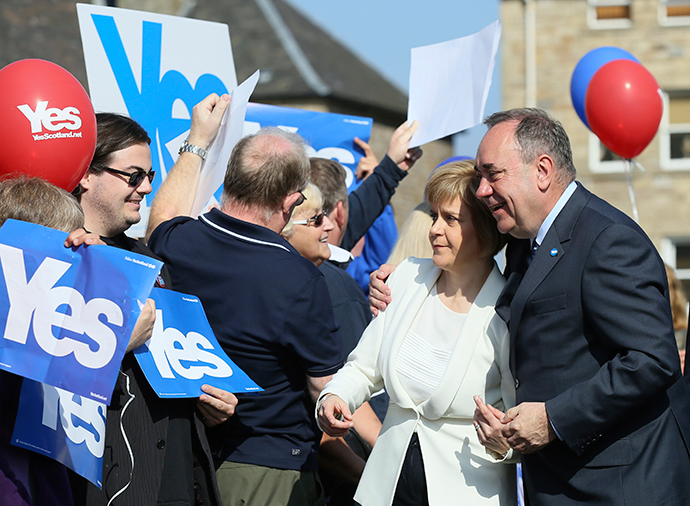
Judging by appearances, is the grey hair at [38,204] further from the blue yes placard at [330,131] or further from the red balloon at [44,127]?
the blue yes placard at [330,131]

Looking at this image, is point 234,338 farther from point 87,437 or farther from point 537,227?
point 537,227

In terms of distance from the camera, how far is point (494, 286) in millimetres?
2961

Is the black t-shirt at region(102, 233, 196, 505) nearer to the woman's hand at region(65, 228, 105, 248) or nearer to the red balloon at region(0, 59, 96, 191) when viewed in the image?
the woman's hand at region(65, 228, 105, 248)

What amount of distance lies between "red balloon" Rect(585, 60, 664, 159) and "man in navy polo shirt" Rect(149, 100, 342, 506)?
11.1 feet

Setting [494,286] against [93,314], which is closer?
[93,314]

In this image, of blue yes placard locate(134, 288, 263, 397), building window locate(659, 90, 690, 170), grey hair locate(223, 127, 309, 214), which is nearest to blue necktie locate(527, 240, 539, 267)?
grey hair locate(223, 127, 309, 214)

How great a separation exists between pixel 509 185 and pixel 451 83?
1.50m

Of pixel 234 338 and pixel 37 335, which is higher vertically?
pixel 37 335

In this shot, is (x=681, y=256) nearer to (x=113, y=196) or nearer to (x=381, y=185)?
(x=381, y=185)

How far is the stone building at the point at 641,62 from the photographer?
63.4ft

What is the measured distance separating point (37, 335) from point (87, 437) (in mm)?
388

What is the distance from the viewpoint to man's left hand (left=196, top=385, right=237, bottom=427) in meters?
→ 2.76

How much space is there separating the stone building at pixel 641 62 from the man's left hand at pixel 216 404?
1758 cm

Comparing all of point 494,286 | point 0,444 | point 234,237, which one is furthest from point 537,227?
point 0,444
